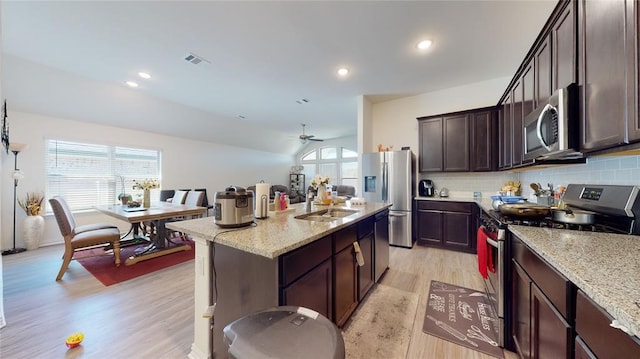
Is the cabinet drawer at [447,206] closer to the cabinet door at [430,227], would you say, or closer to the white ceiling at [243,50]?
the cabinet door at [430,227]

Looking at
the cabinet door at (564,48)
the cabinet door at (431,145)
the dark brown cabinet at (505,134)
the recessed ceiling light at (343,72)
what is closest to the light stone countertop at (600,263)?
the cabinet door at (564,48)

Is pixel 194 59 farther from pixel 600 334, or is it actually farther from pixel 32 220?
pixel 600 334

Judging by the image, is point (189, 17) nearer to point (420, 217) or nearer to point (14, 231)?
point (420, 217)

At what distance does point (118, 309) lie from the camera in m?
2.12

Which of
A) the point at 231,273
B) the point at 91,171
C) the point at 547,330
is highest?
the point at 91,171

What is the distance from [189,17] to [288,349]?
2.99 meters

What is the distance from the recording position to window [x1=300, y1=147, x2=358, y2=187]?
28.9ft

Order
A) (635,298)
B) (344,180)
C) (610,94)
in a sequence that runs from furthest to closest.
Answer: (344,180) < (610,94) < (635,298)

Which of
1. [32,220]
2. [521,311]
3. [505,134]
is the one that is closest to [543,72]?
[505,134]

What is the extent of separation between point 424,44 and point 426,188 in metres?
2.46

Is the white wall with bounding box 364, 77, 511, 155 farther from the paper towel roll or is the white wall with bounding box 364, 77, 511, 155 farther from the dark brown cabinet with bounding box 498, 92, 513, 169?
the paper towel roll

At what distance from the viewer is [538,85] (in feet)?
6.34

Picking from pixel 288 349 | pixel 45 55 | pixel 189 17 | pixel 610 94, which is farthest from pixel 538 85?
pixel 45 55

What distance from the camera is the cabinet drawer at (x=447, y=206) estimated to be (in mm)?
3606
